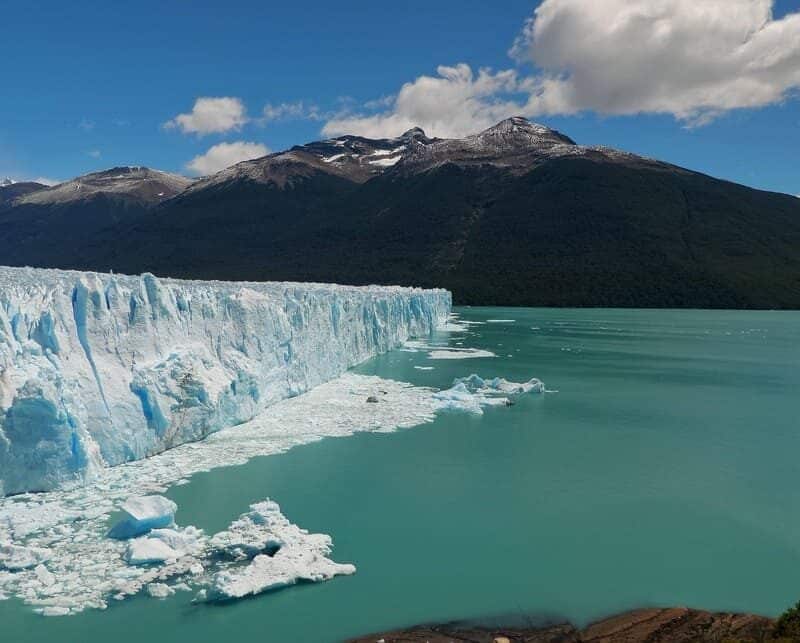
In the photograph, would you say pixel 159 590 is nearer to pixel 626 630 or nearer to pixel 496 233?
pixel 626 630

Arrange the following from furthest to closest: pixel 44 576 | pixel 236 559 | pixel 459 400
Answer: pixel 459 400
pixel 236 559
pixel 44 576

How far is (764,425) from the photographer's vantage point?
50.4 feet

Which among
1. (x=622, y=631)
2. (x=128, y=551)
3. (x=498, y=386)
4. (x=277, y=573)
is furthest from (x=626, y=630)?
(x=498, y=386)

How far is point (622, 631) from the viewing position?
6133 millimetres

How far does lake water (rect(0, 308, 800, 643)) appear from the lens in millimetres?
6305

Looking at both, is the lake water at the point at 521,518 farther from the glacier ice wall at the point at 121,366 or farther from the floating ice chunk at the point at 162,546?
the glacier ice wall at the point at 121,366

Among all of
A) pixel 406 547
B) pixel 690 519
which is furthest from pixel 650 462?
pixel 406 547

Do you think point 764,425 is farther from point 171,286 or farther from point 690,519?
point 171,286

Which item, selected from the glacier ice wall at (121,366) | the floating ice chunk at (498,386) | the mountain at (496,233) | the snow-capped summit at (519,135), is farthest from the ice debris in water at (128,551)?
the snow-capped summit at (519,135)

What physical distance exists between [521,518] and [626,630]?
283cm

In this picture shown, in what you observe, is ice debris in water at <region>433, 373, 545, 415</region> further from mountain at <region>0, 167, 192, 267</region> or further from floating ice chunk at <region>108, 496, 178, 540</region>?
mountain at <region>0, 167, 192, 267</region>

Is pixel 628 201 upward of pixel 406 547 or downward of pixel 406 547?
upward

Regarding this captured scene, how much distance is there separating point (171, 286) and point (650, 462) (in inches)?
392

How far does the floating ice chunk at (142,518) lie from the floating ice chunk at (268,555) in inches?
25.3
